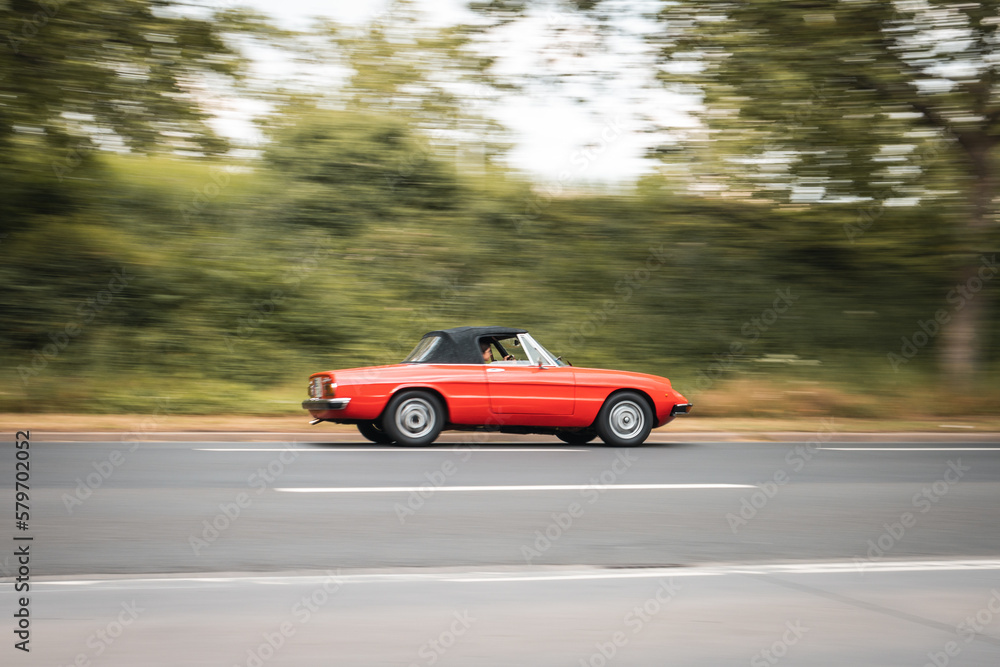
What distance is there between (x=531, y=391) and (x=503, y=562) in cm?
680

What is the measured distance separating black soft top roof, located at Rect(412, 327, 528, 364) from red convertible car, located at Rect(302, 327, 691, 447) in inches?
0.5

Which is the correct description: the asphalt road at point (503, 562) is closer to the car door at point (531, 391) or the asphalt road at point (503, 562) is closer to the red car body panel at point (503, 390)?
the red car body panel at point (503, 390)

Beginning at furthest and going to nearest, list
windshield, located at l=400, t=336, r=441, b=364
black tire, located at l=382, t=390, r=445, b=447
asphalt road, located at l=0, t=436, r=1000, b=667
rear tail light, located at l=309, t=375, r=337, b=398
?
windshield, located at l=400, t=336, r=441, b=364, black tire, located at l=382, t=390, r=445, b=447, rear tail light, located at l=309, t=375, r=337, b=398, asphalt road, located at l=0, t=436, r=1000, b=667

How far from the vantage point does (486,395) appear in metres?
12.8

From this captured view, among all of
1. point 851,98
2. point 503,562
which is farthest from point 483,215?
point 503,562

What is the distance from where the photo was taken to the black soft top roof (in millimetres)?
12930

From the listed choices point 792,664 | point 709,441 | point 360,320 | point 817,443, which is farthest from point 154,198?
point 792,664

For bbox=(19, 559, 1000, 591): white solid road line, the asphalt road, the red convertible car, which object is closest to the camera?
the asphalt road

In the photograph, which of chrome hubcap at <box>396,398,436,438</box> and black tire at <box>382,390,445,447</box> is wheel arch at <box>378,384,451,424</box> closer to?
black tire at <box>382,390,445,447</box>

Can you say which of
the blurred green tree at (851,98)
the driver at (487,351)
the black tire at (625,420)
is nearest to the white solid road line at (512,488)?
the black tire at (625,420)

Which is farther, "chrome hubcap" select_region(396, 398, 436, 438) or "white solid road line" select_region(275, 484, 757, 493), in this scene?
"chrome hubcap" select_region(396, 398, 436, 438)

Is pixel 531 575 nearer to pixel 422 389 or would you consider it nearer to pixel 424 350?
pixel 422 389

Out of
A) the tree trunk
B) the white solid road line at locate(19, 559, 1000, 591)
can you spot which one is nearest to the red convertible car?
the white solid road line at locate(19, 559, 1000, 591)

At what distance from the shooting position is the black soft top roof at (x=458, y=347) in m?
12.9
